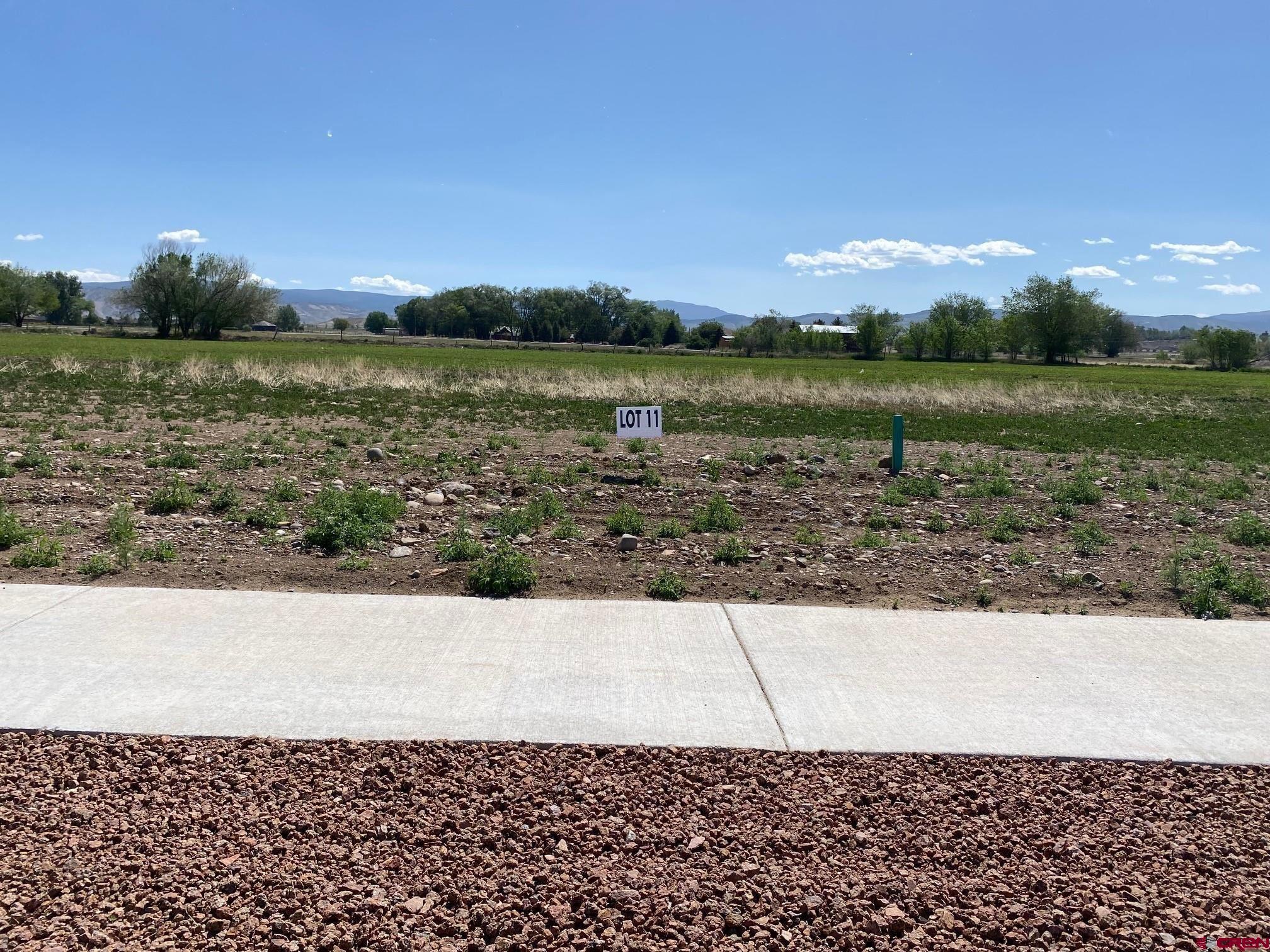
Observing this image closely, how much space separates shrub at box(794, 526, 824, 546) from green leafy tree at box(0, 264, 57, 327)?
139 m

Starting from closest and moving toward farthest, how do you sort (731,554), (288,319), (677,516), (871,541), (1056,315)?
(731,554) → (871,541) → (677,516) → (1056,315) → (288,319)

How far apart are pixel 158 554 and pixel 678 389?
2266 cm

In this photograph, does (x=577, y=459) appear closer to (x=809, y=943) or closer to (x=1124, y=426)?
(x=809, y=943)

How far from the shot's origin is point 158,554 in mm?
7180

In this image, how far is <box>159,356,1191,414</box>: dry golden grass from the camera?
27.0 m

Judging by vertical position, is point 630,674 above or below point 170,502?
below

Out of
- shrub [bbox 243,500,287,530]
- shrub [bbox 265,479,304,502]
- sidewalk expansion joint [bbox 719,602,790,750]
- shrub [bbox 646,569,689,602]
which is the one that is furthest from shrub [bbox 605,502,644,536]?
shrub [bbox 265,479,304,502]

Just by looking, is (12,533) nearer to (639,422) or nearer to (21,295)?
(639,422)

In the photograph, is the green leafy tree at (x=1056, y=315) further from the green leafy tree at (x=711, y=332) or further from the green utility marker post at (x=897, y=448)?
the green utility marker post at (x=897, y=448)

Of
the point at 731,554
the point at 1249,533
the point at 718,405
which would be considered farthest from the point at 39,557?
the point at 718,405

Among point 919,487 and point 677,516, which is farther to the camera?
point 919,487

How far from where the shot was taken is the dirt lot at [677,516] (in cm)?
699

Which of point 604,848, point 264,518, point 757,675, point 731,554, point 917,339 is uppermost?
point 917,339

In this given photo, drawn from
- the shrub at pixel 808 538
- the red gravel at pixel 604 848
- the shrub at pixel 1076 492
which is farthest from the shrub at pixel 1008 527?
the red gravel at pixel 604 848
